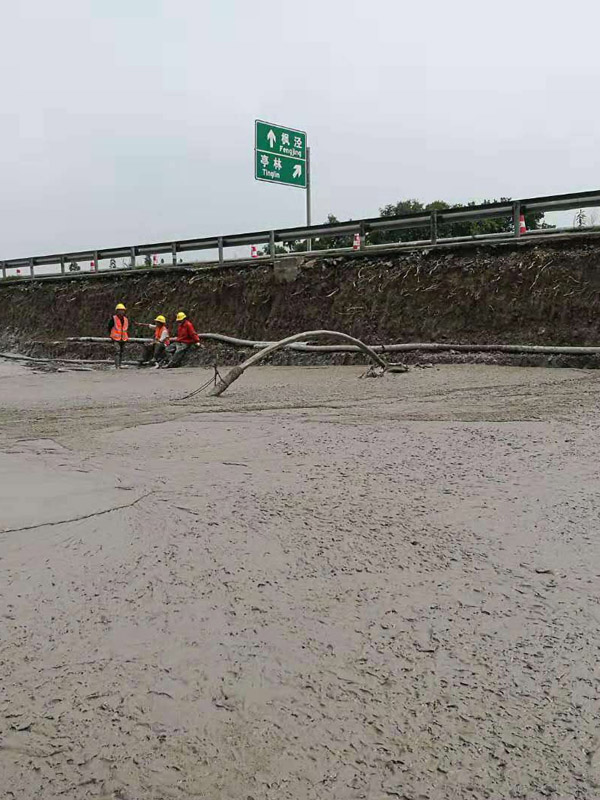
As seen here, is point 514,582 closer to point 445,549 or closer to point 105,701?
point 445,549

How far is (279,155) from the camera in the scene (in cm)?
2200

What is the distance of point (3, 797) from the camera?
62.8 inches

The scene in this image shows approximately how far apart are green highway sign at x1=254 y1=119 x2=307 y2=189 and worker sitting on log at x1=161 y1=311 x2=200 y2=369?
308 inches

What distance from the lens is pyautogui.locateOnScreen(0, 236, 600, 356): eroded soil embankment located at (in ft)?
40.5

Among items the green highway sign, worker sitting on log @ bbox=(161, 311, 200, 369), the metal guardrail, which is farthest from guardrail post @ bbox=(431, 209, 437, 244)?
the green highway sign

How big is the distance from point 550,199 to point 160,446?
10.6m

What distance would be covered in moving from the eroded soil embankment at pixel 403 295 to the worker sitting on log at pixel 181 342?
1.52 meters

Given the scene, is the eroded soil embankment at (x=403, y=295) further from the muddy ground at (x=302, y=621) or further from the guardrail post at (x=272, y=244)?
the muddy ground at (x=302, y=621)

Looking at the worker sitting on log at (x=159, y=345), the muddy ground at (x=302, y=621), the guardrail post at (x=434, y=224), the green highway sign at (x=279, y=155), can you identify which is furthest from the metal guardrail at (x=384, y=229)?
the muddy ground at (x=302, y=621)

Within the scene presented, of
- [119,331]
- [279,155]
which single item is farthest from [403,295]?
[279,155]

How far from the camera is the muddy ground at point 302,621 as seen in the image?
1708 millimetres

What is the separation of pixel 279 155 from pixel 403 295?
10.1 m

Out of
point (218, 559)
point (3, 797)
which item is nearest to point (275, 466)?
point (218, 559)

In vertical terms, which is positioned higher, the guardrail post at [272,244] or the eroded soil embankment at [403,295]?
the guardrail post at [272,244]
